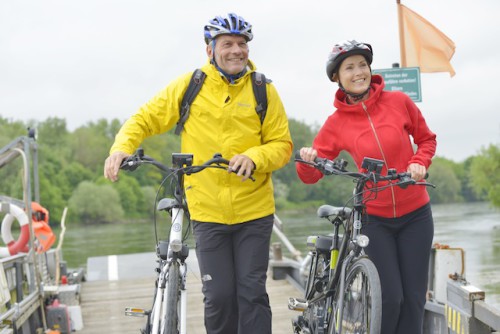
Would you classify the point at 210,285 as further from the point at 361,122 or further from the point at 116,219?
the point at 116,219

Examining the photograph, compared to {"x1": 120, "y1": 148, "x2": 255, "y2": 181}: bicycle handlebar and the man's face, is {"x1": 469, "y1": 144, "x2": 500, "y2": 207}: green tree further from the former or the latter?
{"x1": 120, "y1": 148, "x2": 255, "y2": 181}: bicycle handlebar

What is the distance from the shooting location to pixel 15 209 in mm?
9953

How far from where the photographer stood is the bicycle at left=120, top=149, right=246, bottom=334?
3578 millimetres

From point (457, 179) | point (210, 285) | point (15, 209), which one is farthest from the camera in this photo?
point (457, 179)

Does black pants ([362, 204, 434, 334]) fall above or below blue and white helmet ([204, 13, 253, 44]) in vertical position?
below

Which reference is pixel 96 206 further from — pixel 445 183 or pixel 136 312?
pixel 136 312

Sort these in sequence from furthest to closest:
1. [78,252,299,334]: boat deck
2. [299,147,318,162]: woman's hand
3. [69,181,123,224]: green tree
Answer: [69,181,123,224]: green tree
[78,252,299,334]: boat deck
[299,147,318,162]: woman's hand

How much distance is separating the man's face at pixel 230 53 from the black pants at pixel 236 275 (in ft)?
2.69

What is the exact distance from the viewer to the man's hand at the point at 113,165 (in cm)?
365

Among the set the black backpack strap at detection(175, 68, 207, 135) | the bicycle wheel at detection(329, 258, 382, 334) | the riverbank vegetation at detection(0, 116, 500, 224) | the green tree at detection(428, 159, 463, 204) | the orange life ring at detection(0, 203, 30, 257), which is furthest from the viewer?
the green tree at detection(428, 159, 463, 204)

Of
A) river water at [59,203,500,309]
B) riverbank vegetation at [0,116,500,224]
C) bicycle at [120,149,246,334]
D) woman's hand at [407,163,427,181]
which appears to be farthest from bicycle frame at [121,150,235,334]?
riverbank vegetation at [0,116,500,224]

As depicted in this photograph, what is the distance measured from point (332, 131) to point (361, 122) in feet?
0.60

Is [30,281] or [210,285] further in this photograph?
[30,281]

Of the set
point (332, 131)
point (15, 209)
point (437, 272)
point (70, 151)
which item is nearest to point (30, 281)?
point (15, 209)
